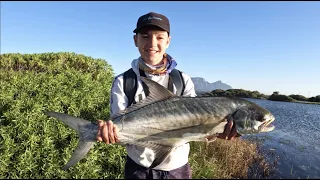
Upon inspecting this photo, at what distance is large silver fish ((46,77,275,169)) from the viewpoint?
124 inches

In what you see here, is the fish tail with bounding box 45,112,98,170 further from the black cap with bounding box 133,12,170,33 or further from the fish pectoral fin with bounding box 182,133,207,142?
the black cap with bounding box 133,12,170,33

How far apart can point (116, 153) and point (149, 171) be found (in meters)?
4.30

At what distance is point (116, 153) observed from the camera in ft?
24.6

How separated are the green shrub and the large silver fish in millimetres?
3498

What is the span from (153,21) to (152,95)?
90cm

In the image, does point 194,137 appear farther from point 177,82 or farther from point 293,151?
point 293,151

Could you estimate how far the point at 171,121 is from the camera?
3254 mm

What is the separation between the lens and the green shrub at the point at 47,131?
6637mm

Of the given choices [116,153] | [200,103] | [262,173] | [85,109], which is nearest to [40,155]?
[116,153]

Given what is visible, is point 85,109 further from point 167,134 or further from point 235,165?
point 167,134

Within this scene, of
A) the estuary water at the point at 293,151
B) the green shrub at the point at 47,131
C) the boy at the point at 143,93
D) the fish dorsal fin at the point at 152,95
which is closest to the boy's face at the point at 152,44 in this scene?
the boy at the point at 143,93

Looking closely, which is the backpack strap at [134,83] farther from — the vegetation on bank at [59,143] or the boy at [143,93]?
the vegetation on bank at [59,143]

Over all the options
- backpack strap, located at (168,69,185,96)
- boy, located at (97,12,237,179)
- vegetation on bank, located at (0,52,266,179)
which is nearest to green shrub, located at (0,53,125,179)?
vegetation on bank, located at (0,52,266,179)

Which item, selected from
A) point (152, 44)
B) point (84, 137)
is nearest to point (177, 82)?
point (152, 44)
